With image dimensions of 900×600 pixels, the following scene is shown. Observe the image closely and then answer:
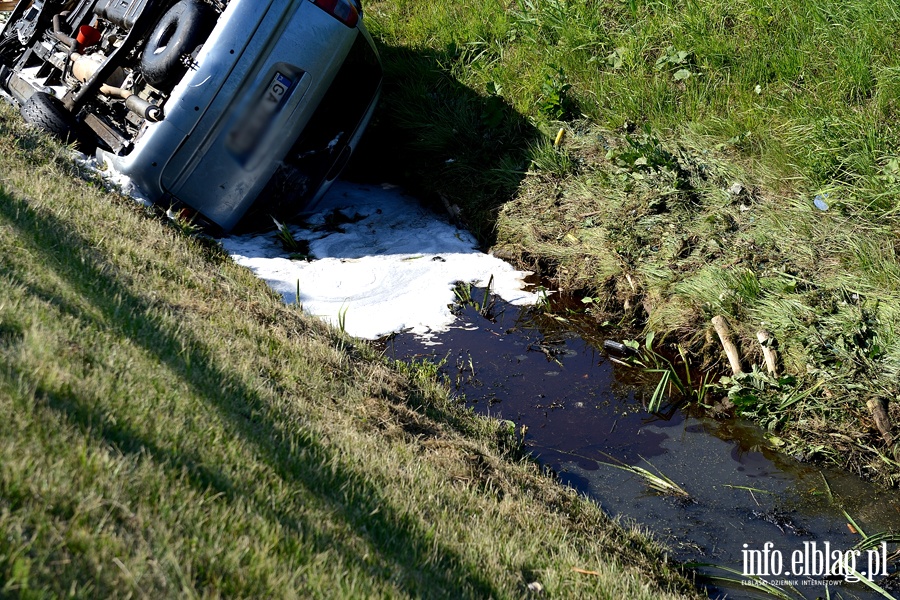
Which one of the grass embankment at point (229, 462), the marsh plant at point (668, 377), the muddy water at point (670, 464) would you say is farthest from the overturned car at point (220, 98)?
the marsh plant at point (668, 377)

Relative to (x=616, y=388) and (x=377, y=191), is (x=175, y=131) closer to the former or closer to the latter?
(x=377, y=191)

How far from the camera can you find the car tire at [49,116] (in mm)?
6996

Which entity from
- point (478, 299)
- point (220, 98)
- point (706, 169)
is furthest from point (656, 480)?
point (220, 98)

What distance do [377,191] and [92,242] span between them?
3625 millimetres

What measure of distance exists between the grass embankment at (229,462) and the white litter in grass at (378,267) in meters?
0.89

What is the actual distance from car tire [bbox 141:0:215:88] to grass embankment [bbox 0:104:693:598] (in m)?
1.45

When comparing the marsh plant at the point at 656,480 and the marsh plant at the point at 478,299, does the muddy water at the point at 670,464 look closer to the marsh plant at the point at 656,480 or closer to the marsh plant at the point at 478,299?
the marsh plant at the point at 656,480

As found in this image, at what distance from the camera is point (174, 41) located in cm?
612

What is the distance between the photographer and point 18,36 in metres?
8.37

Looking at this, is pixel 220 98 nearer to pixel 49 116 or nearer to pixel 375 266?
pixel 375 266

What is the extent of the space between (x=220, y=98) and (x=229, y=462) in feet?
12.4

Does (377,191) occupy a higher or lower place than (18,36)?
higher

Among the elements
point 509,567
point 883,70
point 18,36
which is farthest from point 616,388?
point 18,36

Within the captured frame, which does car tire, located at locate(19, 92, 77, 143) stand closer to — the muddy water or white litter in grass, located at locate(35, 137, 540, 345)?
white litter in grass, located at locate(35, 137, 540, 345)
